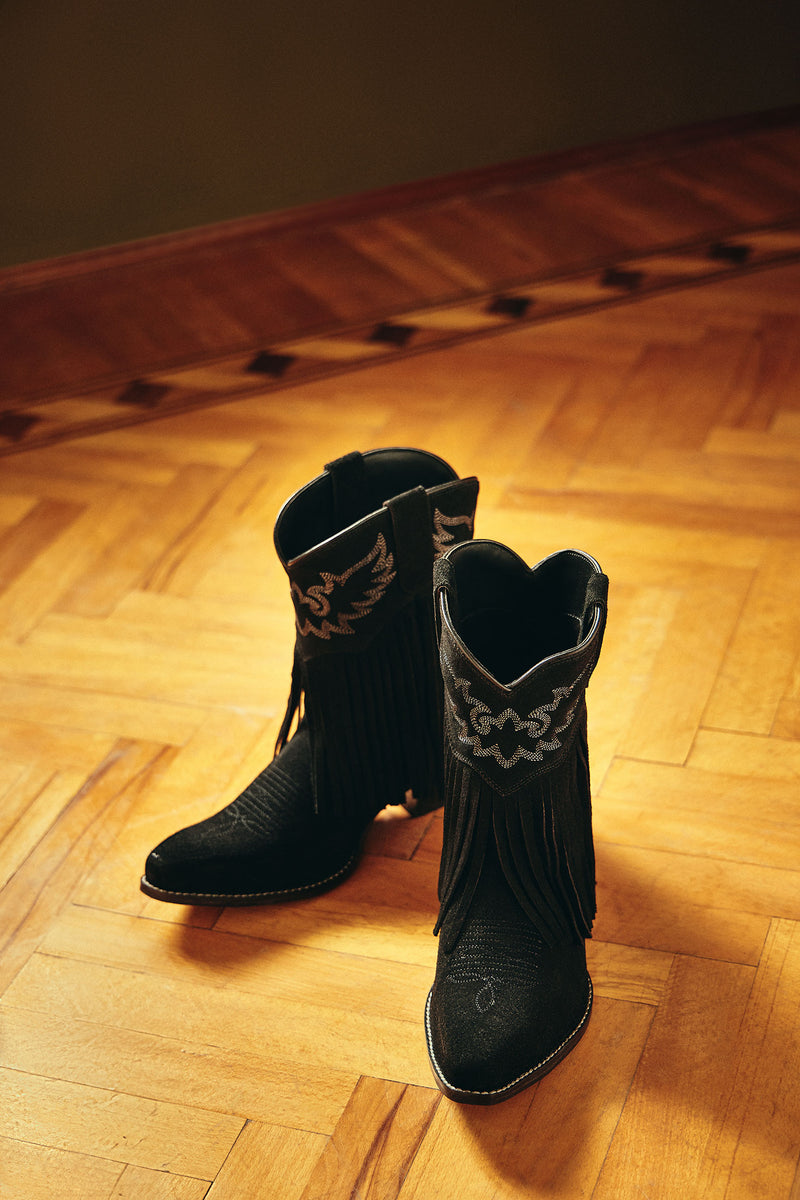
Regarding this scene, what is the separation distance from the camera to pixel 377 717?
1.04 metres

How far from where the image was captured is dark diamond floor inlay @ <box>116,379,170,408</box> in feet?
6.47

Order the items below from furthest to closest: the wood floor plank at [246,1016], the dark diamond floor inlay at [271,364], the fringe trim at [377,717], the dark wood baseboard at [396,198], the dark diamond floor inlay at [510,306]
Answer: the dark wood baseboard at [396,198] → the dark diamond floor inlay at [510,306] → the dark diamond floor inlay at [271,364] → the fringe trim at [377,717] → the wood floor plank at [246,1016]

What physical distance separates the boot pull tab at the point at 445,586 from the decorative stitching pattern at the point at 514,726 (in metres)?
0.05

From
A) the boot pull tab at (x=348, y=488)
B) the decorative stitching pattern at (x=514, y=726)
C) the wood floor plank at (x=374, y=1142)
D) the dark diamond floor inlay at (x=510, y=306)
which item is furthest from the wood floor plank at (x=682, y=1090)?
the dark diamond floor inlay at (x=510, y=306)

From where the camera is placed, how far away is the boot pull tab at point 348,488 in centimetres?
102

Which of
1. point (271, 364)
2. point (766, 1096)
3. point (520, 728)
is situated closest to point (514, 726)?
point (520, 728)

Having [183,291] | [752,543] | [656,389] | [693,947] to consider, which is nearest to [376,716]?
[693,947]

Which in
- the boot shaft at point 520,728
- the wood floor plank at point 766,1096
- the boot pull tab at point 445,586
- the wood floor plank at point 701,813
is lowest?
the wood floor plank at point 701,813

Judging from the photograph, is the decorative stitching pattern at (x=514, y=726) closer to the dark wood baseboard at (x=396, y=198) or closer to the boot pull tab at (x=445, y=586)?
the boot pull tab at (x=445, y=586)

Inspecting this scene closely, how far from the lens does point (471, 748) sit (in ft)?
2.85

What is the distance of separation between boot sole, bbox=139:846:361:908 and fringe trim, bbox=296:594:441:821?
0.07 m

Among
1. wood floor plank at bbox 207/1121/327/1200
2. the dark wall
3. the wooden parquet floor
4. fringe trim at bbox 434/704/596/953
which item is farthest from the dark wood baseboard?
wood floor plank at bbox 207/1121/327/1200

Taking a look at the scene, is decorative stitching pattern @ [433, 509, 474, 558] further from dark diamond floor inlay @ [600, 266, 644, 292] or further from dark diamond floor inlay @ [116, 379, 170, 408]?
dark diamond floor inlay @ [600, 266, 644, 292]

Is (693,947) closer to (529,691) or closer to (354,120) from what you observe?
(529,691)
